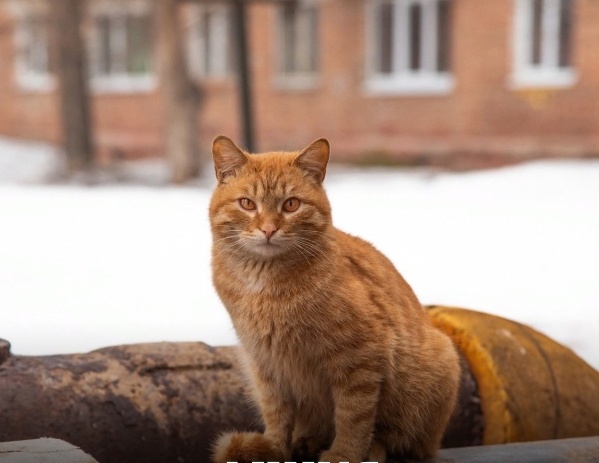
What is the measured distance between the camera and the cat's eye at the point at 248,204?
2520 mm

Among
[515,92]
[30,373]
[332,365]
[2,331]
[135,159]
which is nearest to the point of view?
[332,365]

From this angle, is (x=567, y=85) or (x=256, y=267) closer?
(x=256, y=267)

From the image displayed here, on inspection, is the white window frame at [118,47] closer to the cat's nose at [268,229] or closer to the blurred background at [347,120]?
the blurred background at [347,120]

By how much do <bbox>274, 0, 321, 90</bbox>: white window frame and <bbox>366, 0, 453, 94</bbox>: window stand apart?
1.00 meters

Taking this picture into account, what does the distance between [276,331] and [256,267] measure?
0.52 feet

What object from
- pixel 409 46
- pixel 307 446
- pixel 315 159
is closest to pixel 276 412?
pixel 307 446

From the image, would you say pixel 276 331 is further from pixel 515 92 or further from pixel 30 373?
pixel 515 92

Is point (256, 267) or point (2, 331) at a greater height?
point (256, 267)

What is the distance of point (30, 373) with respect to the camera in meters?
2.91

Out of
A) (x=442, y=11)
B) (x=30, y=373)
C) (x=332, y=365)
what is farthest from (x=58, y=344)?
(x=442, y=11)

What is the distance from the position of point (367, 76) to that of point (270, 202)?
12364mm

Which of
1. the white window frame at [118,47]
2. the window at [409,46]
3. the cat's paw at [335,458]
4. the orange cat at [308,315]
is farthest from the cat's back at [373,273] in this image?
the white window frame at [118,47]

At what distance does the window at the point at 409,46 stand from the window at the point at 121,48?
15.2 feet

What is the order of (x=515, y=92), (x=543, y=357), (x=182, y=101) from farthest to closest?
(x=515, y=92), (x=182, y=101), (x=543, y=357)
